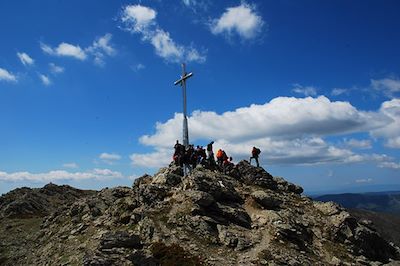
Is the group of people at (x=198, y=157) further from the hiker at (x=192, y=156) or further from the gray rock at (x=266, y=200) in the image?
the gray rock at (x=266, y=200)

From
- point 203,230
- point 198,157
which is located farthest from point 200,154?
point 203,230

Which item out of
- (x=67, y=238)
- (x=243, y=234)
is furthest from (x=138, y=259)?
(x=67, y=238)

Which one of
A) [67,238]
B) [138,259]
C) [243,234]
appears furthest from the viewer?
[67,238]

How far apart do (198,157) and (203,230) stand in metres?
14.3

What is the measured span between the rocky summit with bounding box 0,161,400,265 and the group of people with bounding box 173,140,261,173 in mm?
1059

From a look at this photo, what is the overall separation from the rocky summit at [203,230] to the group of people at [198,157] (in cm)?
106

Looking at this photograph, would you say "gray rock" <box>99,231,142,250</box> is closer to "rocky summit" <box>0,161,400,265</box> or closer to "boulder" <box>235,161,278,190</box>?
"rocky summit" <box>0,161,400,265</box>

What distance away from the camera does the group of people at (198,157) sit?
148 feet

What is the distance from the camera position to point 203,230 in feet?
108

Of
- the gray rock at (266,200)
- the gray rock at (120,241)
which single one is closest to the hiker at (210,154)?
the gray rock at (266,200)

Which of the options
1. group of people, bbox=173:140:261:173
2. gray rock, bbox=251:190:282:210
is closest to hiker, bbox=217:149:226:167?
group of people, bbox=173:140:261:173

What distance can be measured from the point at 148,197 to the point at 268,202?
1194cm

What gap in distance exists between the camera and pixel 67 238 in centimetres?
3719

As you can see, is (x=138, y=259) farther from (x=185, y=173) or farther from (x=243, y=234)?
(x=185, y=173)
